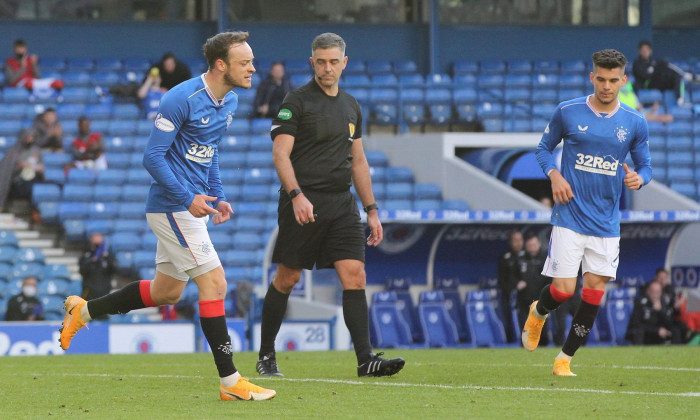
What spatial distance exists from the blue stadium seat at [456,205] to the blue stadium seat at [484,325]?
2.73 meters

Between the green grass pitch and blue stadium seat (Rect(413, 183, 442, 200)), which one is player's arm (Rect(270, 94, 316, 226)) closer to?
the green grass pitch

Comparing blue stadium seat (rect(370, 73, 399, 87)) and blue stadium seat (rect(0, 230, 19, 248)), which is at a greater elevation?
blue stadium seat (rect(370, 73, 399, 87))

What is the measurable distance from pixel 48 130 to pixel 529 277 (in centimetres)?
767

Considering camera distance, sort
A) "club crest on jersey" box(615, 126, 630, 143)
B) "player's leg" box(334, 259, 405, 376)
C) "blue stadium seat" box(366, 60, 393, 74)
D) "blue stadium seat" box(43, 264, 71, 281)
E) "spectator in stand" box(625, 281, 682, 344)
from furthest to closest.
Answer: "blue stadium seat" box(366, 60, 393, 74)
"blue stadium seat" box(43, 264, 71, 281)
"spectator in stand" box(625, 281, 682, 344)
"club crest on jersey" box(615, 126, 630, 143)
"player's leg" box(334, 259, 405, 376)

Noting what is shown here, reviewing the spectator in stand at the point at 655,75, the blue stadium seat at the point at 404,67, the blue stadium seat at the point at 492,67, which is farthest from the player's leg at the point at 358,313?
the blue stadium seat at the point at 492,67

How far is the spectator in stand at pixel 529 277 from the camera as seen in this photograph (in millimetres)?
15609

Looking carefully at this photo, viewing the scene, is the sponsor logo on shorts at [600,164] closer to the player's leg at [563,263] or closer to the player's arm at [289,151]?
the player's leg at [563,263]

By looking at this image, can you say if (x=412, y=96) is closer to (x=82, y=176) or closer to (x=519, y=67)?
(x=519, y=67)

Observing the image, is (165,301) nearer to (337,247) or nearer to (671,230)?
(337,247)

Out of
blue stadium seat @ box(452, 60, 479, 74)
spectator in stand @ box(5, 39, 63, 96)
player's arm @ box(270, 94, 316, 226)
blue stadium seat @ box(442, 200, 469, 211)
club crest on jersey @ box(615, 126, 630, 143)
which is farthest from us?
blue stadium seat @ box(452, 60, 479, 74)

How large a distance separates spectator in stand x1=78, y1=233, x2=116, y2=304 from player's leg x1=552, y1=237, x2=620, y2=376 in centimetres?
892

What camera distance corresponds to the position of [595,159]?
8258 millimetres

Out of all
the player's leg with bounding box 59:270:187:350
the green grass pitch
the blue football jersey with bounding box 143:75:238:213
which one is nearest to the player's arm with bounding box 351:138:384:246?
the green grass pitch

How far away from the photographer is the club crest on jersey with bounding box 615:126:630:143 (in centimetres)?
824
